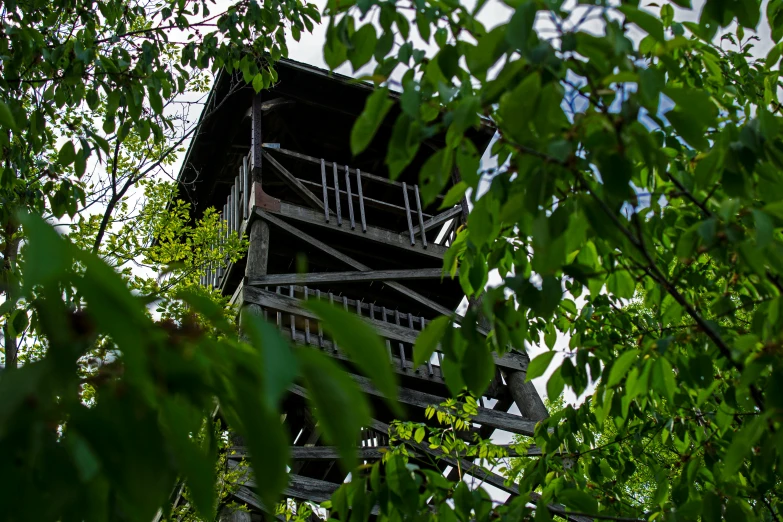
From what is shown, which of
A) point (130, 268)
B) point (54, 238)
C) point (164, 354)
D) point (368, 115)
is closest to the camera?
point (54, 238)

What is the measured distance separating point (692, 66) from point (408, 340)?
19.1ft

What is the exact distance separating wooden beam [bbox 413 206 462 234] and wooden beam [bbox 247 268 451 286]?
590mm

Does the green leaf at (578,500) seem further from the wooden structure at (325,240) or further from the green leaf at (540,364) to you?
the wooden structure at (325,240)

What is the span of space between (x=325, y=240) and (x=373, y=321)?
1.71m

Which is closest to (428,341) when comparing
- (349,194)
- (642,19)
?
(642,19)

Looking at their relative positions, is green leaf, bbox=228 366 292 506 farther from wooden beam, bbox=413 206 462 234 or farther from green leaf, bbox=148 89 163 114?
wooden beam, bbox=413 206 462 234

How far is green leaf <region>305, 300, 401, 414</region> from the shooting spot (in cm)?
61

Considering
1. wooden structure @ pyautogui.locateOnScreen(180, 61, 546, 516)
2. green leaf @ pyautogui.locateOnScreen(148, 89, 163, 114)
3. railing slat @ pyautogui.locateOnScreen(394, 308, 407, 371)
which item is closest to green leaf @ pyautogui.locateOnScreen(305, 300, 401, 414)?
green leaf @ pyautogui.locateOnScreen(148, 89, 163, 114)

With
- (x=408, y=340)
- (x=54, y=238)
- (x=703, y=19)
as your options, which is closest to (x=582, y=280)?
(x=703, y=19)

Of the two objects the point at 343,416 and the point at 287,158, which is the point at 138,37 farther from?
the point at 287,158

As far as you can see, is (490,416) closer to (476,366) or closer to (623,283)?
(623,283)

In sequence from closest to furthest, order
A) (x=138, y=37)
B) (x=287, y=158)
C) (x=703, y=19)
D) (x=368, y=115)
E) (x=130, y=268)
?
(x=368, y=115) < (x=703, y=19) < (x=138, y=37) < (x=130, y=268) < (x=287, y=158)

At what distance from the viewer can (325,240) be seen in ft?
30.3

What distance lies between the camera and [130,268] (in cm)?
621
